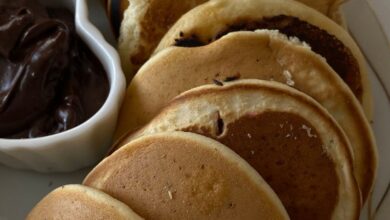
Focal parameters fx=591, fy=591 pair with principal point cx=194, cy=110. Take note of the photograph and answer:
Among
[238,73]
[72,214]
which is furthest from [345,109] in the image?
[72,214]

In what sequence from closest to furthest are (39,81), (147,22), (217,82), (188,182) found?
(188,182) < (217,82) < (39,81) < (147,22)

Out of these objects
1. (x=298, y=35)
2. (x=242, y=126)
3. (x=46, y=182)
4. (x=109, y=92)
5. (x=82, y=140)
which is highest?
(x=298, y=35)

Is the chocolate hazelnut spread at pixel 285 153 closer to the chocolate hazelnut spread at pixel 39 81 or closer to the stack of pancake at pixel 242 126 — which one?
the stack of pancake at pixel 242 126

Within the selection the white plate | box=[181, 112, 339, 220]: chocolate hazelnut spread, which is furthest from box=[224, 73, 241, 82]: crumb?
the white plate

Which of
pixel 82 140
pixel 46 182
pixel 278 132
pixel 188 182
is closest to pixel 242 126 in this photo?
pixel 278 132

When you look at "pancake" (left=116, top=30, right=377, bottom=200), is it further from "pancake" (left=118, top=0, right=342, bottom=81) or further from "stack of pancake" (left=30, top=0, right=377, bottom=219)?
"pancake" (left=118, top=0, right=342, bottom=81)

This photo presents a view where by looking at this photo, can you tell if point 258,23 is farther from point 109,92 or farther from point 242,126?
point 109,92

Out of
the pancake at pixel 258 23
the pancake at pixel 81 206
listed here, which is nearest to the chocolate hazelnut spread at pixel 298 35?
the pancake at pixel 258 23
